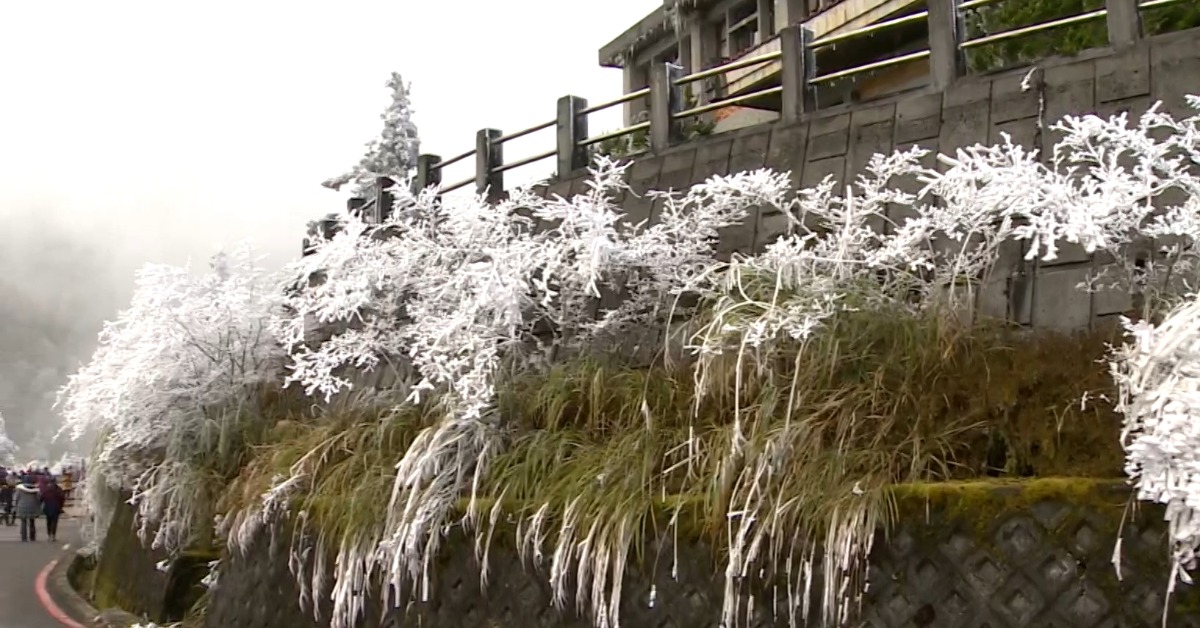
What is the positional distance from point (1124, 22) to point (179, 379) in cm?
954

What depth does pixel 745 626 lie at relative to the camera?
5.29 m

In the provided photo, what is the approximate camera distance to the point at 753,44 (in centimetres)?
2511

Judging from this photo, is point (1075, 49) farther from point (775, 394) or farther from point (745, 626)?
point (745, 626)

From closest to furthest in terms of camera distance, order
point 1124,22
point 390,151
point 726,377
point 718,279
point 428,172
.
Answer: point 726,377, point 718,279, point 1124,22, point 428,172, point 390,151

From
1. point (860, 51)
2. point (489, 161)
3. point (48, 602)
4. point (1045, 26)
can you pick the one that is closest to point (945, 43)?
point (1045, 26)

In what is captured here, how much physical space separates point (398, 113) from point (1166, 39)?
1628cm

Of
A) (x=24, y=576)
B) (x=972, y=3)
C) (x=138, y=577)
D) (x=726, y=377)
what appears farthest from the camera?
(x=24, y=576)

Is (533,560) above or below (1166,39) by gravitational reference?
below

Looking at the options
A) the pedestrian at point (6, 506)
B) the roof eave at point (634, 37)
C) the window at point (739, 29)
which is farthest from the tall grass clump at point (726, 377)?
the pedestrian at point (6, 506)

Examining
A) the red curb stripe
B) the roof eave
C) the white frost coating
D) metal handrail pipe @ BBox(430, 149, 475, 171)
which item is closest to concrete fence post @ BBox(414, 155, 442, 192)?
metal handrail pipe @ BBox(430, 149, 475, 171)

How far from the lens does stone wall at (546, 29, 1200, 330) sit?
7.07m

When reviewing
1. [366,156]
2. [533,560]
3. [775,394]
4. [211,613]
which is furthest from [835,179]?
[366,156]

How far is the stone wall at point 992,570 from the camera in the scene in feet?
14.2

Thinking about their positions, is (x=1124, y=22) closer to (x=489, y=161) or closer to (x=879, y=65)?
(x=879, y=65)
